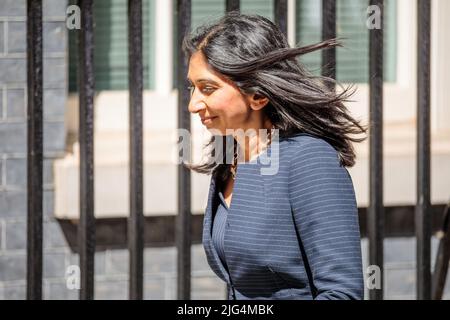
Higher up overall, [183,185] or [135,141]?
[135,141]

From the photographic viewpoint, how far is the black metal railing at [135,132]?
3182mm

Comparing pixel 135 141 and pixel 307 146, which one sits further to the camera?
pixel 135 141

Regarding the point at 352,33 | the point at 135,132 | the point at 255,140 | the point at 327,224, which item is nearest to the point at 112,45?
the point at 352,33

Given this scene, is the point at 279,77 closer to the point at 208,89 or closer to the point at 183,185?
the point at 208,89

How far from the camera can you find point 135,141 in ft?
10.6

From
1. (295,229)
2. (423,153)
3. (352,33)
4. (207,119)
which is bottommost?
(295,229)

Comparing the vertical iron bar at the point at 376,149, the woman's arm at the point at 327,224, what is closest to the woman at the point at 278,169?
the woman's arm at the point at 327,224

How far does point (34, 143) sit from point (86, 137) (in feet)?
0.50

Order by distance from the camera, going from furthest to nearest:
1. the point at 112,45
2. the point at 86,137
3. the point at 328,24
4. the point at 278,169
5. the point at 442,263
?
the point at 112,45 → the point at 442,263 → the point at 328,24 → the point at 86,137 → the point at 278,169

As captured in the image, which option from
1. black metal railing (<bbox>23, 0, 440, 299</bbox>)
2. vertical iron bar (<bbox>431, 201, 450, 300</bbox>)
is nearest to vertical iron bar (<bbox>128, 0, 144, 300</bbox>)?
black metal railing (<bbox>23, 0, 440, 299</bbox>)

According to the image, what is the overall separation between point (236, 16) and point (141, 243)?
1022 millimetres

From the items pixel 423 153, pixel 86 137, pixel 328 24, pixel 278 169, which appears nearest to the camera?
pixel 278 169

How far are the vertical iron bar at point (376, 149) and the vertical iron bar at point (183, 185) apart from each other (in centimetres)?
56
